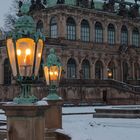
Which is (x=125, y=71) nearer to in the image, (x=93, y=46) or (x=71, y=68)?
(x=93, y=46)

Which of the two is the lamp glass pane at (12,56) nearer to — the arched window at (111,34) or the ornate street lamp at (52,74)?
the ornate street lamp at (52,74)

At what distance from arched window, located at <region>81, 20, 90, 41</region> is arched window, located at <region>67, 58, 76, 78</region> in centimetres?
406

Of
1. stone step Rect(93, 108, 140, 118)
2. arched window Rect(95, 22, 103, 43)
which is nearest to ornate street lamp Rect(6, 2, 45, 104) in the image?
stone step Rect(93, 108, 140, 118)

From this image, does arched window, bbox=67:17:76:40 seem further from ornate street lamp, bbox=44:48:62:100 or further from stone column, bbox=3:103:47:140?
stone column, bbox=3:103:47:140

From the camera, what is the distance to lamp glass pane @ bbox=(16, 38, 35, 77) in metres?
8.98

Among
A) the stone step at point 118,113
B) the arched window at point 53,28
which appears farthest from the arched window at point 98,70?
the stone step at point 118,113

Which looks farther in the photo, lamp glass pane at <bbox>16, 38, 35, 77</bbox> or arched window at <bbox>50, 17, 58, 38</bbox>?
arched window at <bbox>50, 17, 58, 38</bbox>

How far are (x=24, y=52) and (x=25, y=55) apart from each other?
59mm

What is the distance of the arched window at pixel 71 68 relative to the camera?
6560 centimetres

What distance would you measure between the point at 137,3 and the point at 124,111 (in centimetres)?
5169

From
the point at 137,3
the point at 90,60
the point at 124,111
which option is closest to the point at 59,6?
the point at 90,60

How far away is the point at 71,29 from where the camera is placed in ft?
220

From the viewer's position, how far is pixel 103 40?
235 feet

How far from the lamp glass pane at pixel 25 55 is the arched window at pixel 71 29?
5782cm
